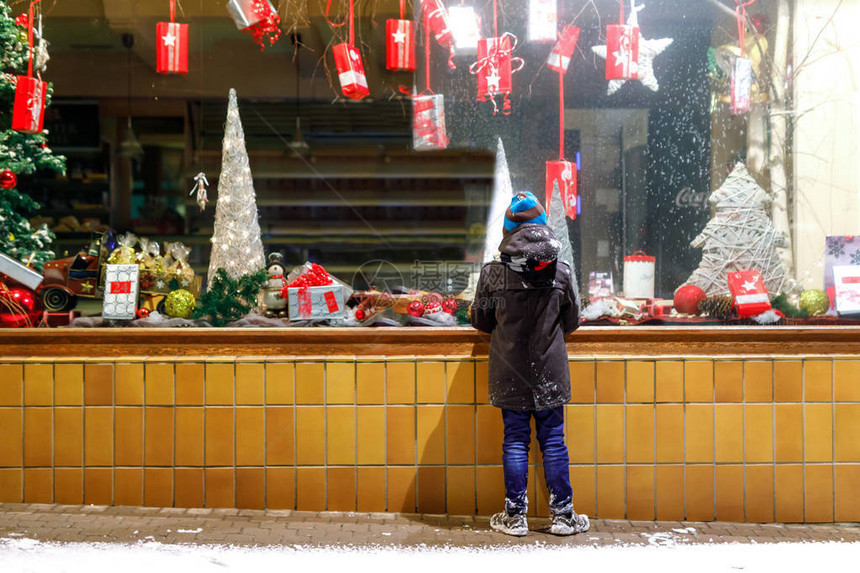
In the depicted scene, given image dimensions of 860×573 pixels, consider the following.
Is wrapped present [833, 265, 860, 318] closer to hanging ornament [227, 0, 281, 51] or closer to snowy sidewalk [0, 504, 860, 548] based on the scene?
snowy sidewalk [0, 504, 860, 548]

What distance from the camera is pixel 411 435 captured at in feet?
15.4

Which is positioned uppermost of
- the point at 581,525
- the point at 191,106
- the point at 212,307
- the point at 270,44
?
the point at 270,44

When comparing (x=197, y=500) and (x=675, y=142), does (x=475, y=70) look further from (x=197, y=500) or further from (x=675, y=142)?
(x=197, y=500)

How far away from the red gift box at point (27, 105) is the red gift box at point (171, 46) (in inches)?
33.6

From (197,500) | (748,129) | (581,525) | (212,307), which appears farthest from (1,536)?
(748,129)

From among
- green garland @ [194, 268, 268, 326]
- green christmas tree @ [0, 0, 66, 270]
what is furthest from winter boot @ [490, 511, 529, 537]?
green christmas tree @ [0, 0, 66, 270]

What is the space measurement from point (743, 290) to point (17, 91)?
5.21 meters

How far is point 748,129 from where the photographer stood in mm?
5496

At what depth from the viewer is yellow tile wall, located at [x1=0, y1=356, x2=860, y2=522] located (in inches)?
183

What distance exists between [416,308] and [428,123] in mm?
1451

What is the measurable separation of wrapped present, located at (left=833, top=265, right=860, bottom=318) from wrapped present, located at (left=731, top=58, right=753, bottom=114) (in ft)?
4.38

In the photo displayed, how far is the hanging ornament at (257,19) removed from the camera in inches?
213

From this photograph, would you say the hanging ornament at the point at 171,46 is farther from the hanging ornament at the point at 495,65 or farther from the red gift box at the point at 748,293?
the red gift box at the point at 748,293

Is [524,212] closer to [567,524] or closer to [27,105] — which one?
[567,524]
